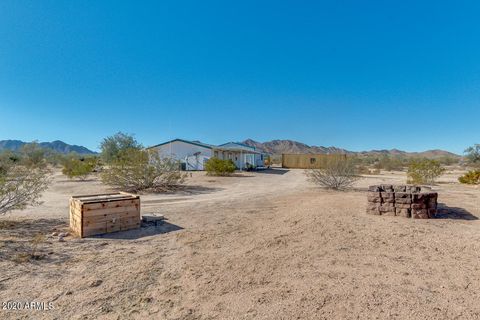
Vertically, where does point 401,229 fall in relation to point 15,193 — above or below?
below

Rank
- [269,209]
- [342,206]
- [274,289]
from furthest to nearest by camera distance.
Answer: [269,209] → [342,206] → [274,289]

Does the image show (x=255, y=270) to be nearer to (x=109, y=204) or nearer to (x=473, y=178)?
(x=109, y=204)

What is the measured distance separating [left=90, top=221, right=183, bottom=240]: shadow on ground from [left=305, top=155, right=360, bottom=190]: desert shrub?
950cm

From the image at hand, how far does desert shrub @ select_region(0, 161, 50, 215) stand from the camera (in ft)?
19.9

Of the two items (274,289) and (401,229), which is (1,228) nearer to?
(274,289)

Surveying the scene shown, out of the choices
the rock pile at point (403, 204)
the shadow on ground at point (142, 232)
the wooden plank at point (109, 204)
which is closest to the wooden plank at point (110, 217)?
the wooden plank at point (109, 204)

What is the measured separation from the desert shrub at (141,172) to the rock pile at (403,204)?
10.1 m

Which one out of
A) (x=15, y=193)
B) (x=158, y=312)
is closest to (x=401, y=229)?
(x=158, y=312)

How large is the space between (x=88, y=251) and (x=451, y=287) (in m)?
5.66

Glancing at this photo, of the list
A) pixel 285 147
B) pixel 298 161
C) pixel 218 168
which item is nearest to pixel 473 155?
pixel 298 161

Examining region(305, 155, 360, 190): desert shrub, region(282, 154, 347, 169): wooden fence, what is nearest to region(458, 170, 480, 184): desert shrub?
region(305, 155, 360, 190): desert shrub

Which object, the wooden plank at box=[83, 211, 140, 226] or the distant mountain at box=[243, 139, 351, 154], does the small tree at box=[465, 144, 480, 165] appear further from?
the distant mountain at box=[243, 139, 351, 154]

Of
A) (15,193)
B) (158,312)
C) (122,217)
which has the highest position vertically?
(15,193)

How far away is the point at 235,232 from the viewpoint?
6.09 m
